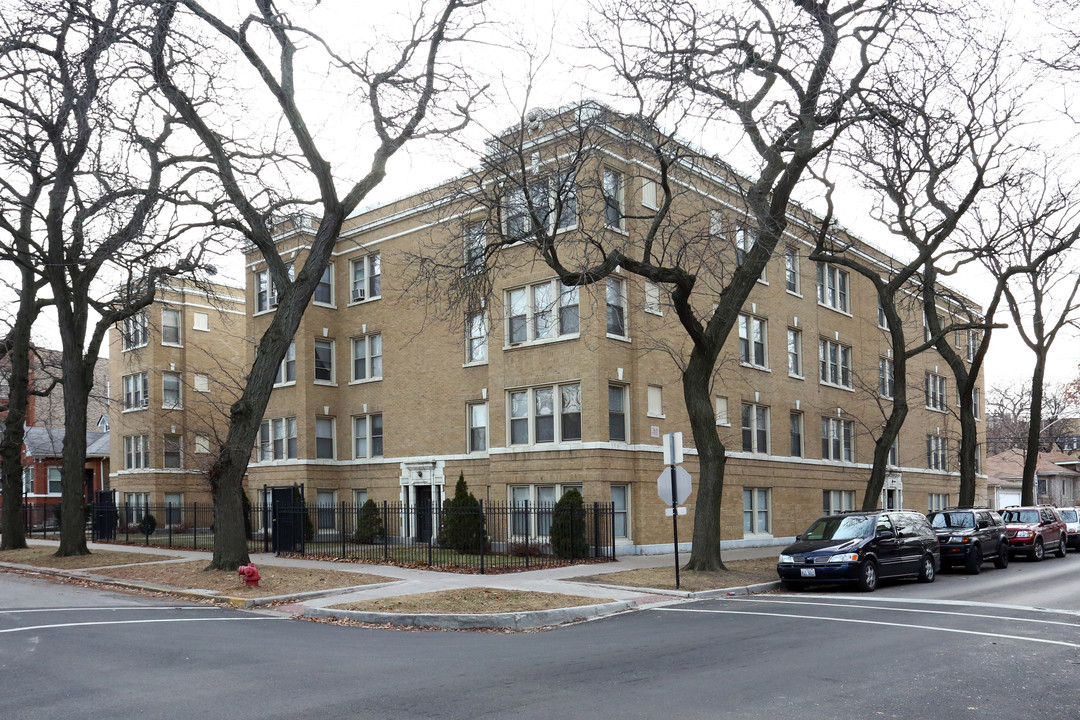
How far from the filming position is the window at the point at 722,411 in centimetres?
3034

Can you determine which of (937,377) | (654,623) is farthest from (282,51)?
(937,377)

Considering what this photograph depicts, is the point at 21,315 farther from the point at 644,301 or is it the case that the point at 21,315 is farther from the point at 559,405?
the point at 644,301

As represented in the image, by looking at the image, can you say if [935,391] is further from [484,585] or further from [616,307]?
[484,585]

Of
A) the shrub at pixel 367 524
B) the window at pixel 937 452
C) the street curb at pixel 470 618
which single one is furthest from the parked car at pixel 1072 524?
the street curb at pixel 470 618

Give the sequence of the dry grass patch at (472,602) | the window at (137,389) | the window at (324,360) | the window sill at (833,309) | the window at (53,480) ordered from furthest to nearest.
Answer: the window at (53,480)
the window at (137,389)
the window sill at (833,309)
the window at (324,360)
the dry grass patch at (472,602)

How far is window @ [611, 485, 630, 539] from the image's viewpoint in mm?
26297

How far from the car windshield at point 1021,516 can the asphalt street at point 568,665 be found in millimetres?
14996

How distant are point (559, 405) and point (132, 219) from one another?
39.5 ft

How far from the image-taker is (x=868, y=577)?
1812 centimetres

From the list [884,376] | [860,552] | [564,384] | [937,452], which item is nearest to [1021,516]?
[884,376]

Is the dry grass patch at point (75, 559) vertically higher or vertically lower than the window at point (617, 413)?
lower

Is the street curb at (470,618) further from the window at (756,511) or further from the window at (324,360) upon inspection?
the window at (324,360)

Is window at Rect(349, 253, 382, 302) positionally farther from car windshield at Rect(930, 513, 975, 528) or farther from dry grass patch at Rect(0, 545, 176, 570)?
car windshield at Rect(930, 513, 975, 528)

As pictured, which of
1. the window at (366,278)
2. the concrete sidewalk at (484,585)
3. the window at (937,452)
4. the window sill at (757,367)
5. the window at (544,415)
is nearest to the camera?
the concrete sidewalk at (484,585)
